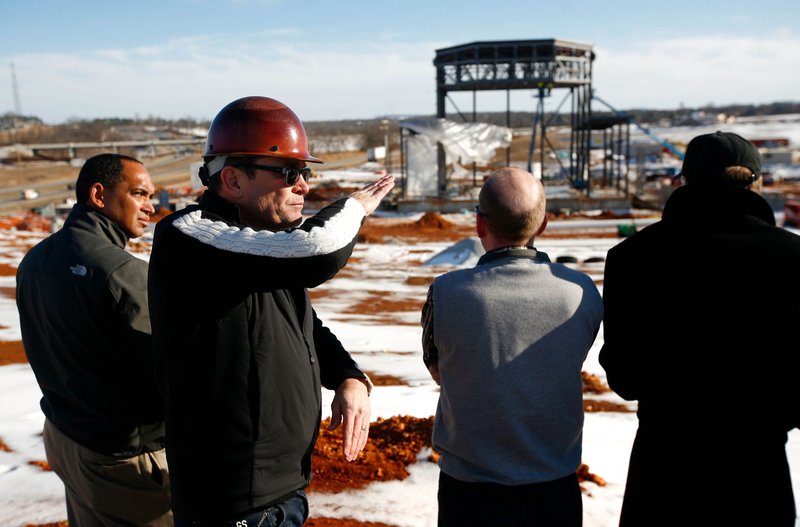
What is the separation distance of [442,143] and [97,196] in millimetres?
28435

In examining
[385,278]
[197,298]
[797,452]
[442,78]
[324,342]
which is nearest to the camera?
[197,298]

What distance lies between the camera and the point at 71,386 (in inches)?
113

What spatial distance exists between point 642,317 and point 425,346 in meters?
0.84

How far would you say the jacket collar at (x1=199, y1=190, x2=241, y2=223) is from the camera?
2.32 metres

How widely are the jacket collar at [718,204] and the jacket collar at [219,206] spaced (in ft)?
5.21

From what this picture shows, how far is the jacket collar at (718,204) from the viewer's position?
8.07 ft

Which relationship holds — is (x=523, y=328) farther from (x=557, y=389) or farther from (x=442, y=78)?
(x=442, y=78)

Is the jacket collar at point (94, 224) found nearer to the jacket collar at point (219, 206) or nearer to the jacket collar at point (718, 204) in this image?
the jacket collar at point (219, 206)

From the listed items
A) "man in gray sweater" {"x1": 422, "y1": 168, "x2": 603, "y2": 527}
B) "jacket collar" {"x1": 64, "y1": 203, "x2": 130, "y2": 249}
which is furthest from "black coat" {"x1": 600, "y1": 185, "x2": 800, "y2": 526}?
"jacket collar" {"x1": 64, "y1": 203, "x2": 130, "y2": 249}

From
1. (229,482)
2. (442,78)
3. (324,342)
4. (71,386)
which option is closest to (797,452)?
(324,342)

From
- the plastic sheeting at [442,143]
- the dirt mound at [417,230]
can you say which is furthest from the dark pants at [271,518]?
the plastic sheeting at [442,143]

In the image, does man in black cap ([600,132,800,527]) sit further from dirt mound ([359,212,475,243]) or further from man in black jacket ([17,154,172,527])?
dirt mound ([359,212,475,243])

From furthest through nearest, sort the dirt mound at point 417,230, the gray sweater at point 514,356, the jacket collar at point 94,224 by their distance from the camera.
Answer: the dirt mound at point 417,230, the jacket collar at point 94,224, the gray sweater at point 514,356

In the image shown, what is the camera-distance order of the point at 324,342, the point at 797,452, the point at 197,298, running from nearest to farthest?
the point at 197,298, the point at 324,342, the point at 797,452
